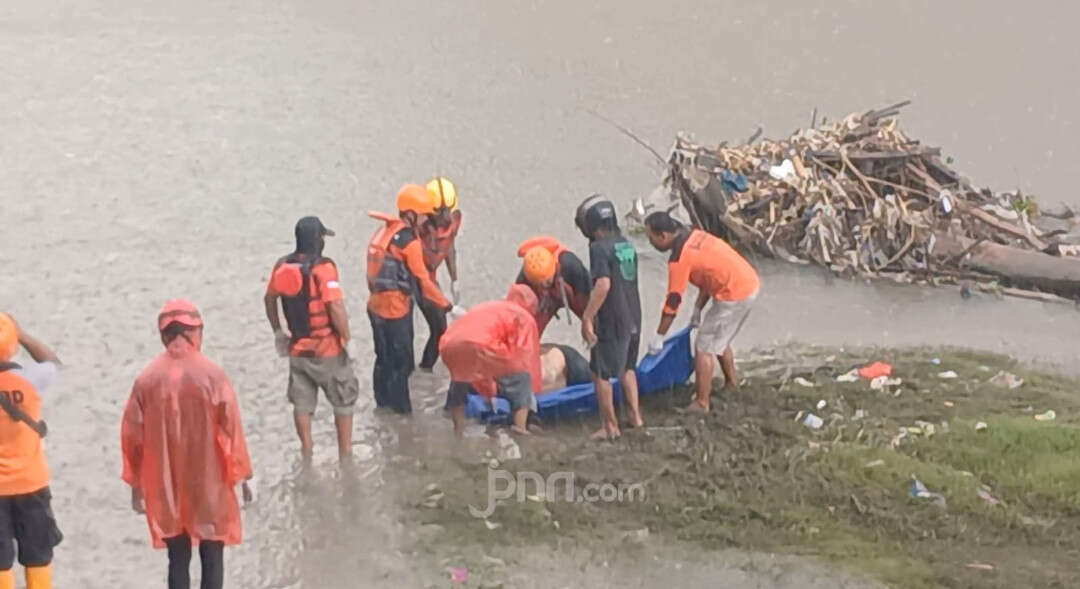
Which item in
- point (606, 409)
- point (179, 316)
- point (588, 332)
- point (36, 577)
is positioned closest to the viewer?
point (179, 316)

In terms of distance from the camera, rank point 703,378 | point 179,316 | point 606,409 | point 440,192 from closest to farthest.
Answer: point 179,316 → point 606,409 → point 703,378 → point 440,192

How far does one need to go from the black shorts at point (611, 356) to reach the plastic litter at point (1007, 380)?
277 cm

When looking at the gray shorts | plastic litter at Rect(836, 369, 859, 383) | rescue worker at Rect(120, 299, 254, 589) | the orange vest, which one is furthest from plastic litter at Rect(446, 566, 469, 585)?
plastic litter at Rect(836, 369, 859, 383)

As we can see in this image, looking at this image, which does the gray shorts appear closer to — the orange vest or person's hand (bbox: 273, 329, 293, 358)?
person's hand (bbox: 273, 329, 293, 358)

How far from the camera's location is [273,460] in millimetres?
8516

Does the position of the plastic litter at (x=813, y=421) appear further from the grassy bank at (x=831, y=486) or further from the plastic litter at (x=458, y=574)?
the plastic litter at (x=458, y=574)

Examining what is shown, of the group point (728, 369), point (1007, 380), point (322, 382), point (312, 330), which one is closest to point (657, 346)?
point (728, 369)

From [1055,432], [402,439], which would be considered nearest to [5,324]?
[402,439]

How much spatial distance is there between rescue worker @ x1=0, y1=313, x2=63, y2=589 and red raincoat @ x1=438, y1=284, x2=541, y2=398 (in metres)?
2.82

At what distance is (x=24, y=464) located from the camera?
606 centimetres

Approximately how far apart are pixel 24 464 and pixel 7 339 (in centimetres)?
57

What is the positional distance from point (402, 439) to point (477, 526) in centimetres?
151

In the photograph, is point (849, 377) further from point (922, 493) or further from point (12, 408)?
point (12, 408)

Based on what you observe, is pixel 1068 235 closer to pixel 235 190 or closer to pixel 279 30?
pixel 235 190
